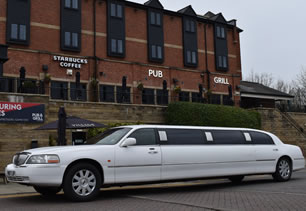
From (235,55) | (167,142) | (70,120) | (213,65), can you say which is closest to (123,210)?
(167,142)

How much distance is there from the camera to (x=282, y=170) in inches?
460

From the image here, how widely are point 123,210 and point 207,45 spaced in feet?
93.1

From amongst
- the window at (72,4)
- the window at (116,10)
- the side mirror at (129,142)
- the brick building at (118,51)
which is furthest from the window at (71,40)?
the side mirror at (129,142)

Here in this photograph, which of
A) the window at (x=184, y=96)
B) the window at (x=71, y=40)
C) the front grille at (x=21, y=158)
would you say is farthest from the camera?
the window at (x=184, y=96)

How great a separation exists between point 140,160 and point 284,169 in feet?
17.6

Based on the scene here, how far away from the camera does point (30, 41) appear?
81.0 ft

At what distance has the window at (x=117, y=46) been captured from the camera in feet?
91.5

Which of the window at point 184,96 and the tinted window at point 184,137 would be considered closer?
the tinted window at point 184,137

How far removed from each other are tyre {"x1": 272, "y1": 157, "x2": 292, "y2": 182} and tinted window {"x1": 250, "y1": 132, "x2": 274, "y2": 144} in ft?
2.32

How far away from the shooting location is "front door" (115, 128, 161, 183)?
28.4 feet

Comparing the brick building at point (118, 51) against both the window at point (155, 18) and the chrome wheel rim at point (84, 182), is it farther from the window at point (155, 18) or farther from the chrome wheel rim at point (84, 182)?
the chrome wheel rim at point (84, 182)

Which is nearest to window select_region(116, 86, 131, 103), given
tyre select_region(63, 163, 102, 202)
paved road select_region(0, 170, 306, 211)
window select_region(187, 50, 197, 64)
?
window select_region(187, 50, 197, 64)

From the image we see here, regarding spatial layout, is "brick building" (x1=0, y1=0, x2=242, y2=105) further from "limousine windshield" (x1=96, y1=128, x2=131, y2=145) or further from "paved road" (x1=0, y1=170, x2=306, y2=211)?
"paved road" (x1=0, y1=170, x2=306, y2=211)

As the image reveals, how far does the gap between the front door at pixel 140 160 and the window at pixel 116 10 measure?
814 inches
